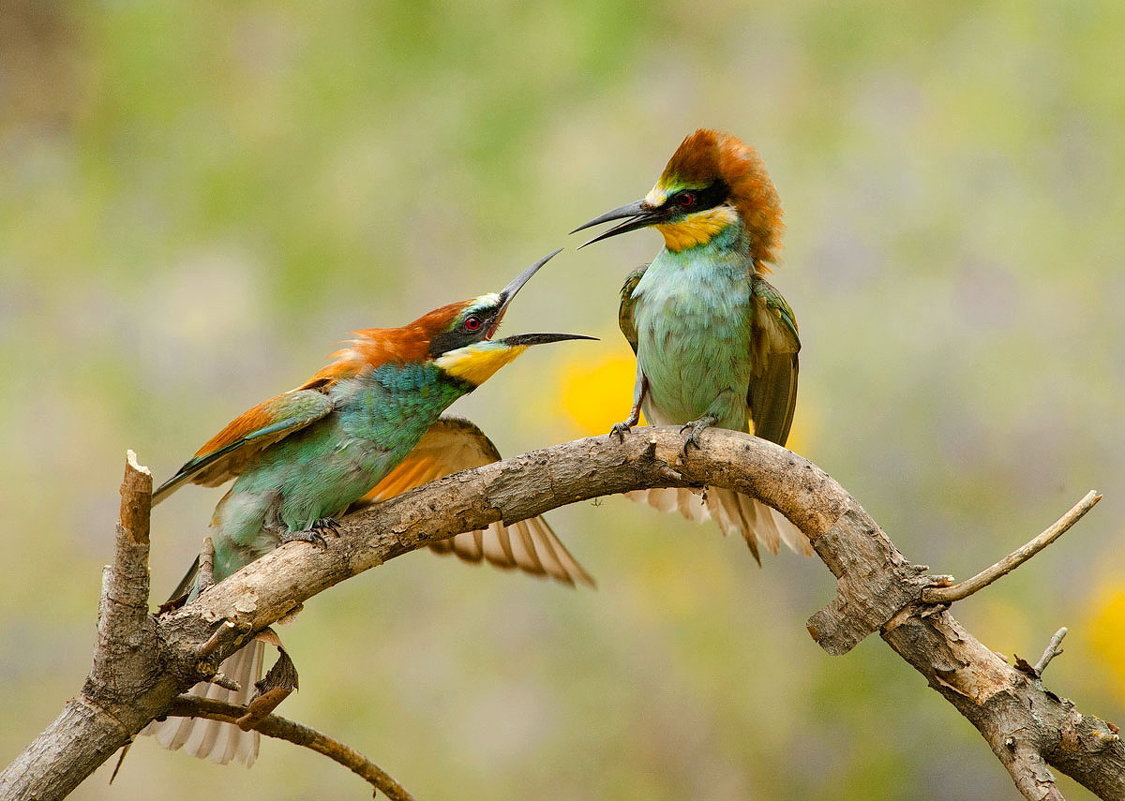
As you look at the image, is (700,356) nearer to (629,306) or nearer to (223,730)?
(629,306)

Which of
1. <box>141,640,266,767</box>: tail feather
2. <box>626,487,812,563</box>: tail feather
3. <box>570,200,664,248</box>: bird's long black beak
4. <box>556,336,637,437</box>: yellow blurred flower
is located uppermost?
<box>556,336,637,437</box>: yellow blurred flower

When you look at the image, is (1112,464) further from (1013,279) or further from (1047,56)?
(1047,56)

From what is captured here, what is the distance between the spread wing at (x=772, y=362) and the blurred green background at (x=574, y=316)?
2.26 feet

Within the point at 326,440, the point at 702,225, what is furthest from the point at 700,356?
the point at 326,440

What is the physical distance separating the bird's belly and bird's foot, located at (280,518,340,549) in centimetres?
65

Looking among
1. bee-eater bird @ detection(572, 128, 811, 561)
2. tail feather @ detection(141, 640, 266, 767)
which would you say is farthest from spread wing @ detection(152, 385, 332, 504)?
bee-eater bird @ detection(572, 128, 811, 561)

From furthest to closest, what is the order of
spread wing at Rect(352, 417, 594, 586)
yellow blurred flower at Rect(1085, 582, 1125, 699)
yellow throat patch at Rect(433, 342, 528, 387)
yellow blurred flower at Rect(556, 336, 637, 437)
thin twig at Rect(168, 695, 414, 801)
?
yellow blurred flower at Rect(556, 336, 637, 437) < yellow blurred flower at Rect(1085, 582, 1125, 699) < spread wing at Rect(352, 417, 594, 586) < yellow throat patch at Rect(433, 342, 528, 387) < thin twig at Rect(168, 695, 414, 801)

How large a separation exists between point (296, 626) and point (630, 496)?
3.92 ft

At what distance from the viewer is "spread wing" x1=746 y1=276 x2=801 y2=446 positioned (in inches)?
75.9

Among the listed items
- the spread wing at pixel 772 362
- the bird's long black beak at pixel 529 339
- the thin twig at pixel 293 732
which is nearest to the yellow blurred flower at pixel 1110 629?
the spread wing at pixel 772 362

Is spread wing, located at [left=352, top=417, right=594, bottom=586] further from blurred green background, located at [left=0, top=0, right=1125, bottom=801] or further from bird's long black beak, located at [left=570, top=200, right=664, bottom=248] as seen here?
blurred green background, located at [left=0, top=0, right=1125, bottom=801]

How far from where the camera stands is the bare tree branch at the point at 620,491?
138 cm

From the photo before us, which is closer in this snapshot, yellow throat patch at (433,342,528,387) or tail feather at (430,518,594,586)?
yellow throat patch at (433,342,528,387)

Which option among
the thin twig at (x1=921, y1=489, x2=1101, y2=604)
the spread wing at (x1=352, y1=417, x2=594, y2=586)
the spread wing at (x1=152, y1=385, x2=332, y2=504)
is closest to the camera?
the thin twig at (x1=921, y1=489, x2=1101, y2=604)
